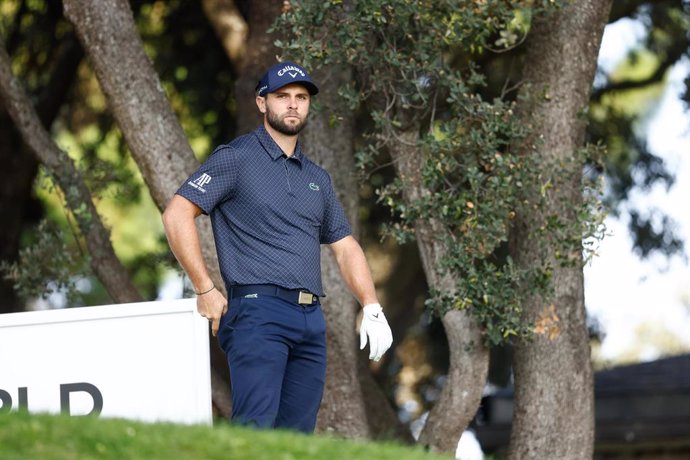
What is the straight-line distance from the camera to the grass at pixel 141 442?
207 inches

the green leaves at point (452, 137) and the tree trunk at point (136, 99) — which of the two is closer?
the green leaves at point (452, 137)

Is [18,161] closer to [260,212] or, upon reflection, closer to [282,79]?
[282,79]

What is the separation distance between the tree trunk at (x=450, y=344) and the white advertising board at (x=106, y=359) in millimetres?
2412

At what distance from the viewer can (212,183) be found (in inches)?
256

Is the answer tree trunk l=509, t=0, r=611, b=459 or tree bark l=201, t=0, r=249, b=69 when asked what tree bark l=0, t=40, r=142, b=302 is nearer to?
tree bark l=201, t=0, r=249, b=69

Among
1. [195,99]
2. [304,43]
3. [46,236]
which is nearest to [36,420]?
[304,43]

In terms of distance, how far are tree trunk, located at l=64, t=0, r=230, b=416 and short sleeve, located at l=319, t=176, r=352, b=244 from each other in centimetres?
252

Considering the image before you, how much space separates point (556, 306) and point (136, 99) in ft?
10.7

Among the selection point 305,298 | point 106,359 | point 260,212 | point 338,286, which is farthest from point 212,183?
point 338,286

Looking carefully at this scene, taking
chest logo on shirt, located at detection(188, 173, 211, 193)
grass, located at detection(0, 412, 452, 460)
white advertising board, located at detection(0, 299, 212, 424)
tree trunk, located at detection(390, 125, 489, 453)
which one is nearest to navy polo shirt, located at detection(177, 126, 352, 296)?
chest logo on shirt, located at detection(188, 173, 211, 193)

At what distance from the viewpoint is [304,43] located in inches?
349

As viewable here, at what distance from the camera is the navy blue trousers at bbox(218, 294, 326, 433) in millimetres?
6281

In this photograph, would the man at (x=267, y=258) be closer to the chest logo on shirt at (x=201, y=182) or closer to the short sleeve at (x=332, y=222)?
the chest logo on shirt at (x=201, y=182)

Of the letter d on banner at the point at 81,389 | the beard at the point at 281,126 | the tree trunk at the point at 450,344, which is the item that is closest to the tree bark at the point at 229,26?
the tree trunk at the point at 450,344
